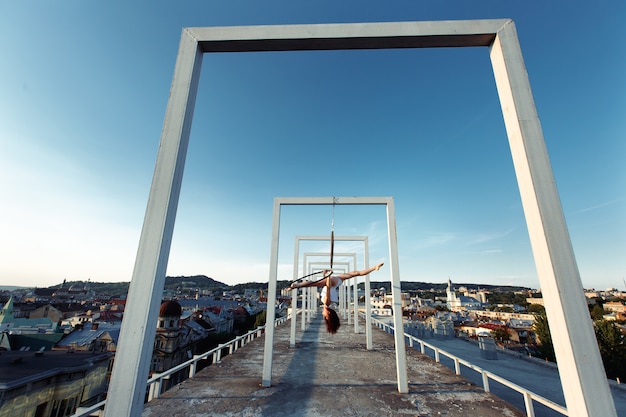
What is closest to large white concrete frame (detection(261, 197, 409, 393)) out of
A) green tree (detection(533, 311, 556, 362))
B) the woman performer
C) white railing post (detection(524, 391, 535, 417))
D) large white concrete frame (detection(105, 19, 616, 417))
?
the woman performer

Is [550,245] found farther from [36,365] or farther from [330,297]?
[36,365]

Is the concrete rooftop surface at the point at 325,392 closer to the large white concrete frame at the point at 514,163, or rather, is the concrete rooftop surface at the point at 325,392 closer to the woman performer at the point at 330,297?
the woman performer at the point at 330,297

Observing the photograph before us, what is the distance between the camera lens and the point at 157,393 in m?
5.10

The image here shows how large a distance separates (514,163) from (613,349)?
3163 centimetres

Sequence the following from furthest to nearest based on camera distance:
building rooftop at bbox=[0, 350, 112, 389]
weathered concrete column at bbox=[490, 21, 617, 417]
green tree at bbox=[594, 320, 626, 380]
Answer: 1. green tree at bbox=[594, 320, 626, 380]
2. building rooftop at bbox=[0, 350, 112, 389]
3. weathered concrete column at bbox=[490, 21, 617, 417]

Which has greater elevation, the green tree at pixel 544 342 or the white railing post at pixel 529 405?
the white railing post at pixel 529 405

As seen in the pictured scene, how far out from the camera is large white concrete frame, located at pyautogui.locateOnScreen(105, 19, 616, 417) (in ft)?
4.81

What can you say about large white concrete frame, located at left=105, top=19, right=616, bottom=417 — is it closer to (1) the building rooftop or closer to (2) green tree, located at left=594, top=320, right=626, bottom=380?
(1) the building rooftop

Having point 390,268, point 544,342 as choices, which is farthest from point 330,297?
point 544,342

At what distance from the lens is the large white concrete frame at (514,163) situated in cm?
147

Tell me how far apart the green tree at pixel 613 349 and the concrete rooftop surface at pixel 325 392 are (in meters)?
23.9

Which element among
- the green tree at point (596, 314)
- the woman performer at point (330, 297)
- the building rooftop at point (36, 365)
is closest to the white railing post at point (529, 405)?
the woman performer at point (330, 297)

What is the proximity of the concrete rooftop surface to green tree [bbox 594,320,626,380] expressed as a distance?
23.9m

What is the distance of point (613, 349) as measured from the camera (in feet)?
67.3
